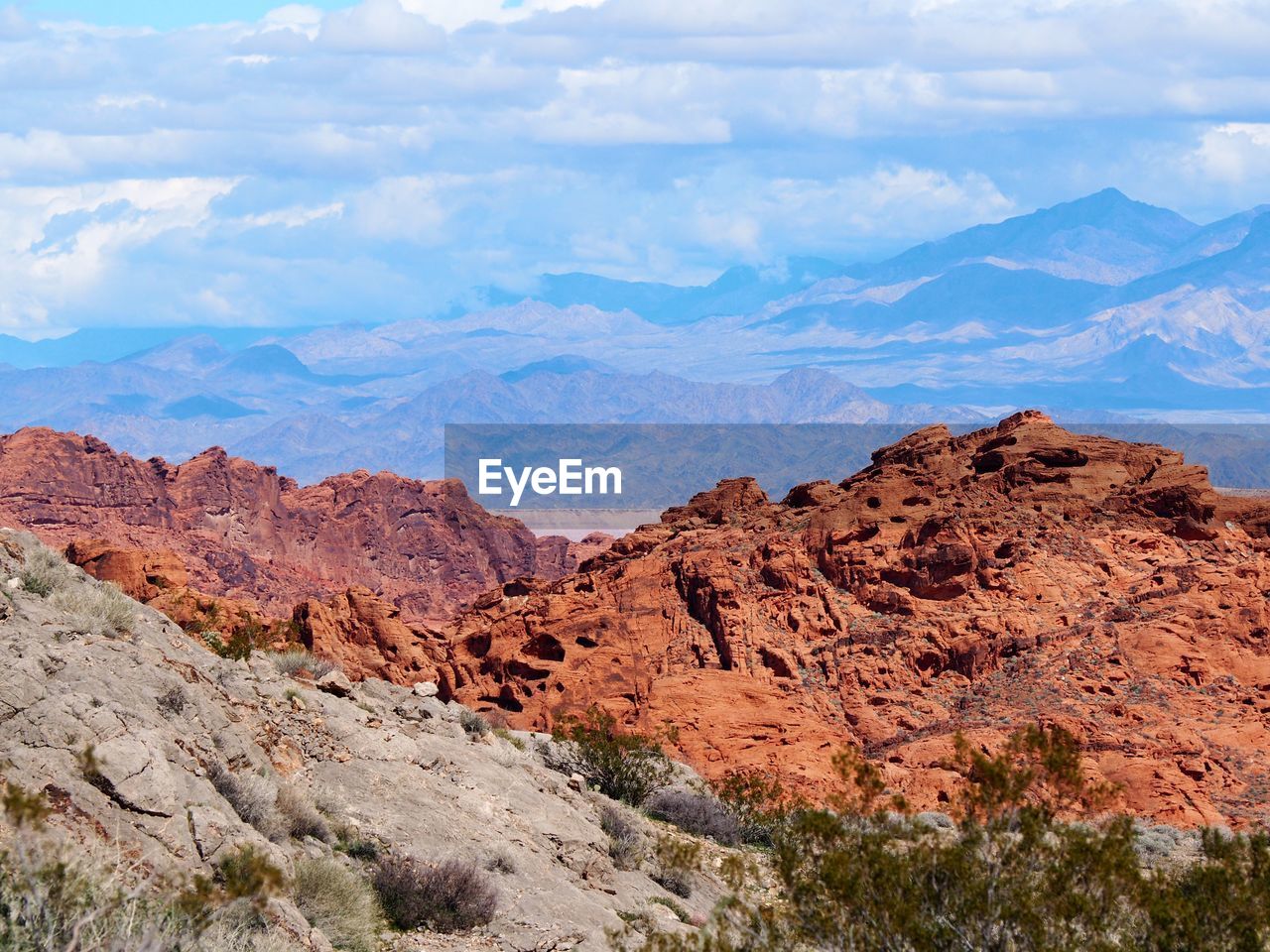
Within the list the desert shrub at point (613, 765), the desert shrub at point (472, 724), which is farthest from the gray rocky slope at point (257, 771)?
the desert shrub at point (613, 765)

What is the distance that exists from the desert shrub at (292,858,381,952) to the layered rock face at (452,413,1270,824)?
892 inches

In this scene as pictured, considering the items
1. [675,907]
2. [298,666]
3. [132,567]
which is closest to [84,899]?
[675,907]

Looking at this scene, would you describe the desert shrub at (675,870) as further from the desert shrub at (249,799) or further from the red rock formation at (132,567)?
the red rock formation at (132,567)

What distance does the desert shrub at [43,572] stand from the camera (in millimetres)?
22406

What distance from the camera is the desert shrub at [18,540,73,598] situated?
73.5ft

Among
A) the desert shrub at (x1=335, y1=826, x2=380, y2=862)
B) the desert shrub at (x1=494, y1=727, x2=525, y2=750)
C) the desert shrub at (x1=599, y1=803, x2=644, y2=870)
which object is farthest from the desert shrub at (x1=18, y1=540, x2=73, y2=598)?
the desert shrub at (x1=494, y1=727, x2=525, y2=750)

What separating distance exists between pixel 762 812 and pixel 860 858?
1692 cm

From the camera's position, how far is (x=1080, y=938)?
1720 cm

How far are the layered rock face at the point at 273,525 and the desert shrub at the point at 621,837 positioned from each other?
71.8m

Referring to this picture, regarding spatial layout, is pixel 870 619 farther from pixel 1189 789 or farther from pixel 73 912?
pixel 73 912

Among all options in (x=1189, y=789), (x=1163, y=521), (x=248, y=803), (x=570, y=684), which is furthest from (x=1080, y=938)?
(x=1163, y=521)

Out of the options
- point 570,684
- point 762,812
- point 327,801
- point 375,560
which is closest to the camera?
point 327,801

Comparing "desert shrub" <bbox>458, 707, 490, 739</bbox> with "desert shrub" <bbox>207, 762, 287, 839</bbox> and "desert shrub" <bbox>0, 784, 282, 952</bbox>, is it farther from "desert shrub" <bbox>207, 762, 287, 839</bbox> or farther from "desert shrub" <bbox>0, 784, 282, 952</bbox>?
"desert shrub" <bbox>0, 784, 282, 952</bbox>

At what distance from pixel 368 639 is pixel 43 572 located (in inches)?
976
